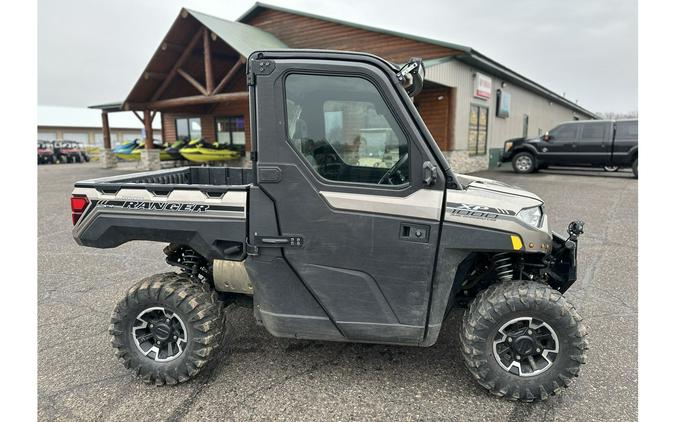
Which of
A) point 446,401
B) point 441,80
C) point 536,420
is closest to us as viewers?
point 536,420

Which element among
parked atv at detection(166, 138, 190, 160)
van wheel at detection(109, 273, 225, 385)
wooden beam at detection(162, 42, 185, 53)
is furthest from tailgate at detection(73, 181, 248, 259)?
parked atv at detection(166, 138, 190, 160)

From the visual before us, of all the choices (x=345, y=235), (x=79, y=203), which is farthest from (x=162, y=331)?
(x=345, y=235)

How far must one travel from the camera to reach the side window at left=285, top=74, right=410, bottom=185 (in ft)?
8.41

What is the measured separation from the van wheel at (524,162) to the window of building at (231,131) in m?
12.6

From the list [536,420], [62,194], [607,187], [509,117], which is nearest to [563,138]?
[607,187]

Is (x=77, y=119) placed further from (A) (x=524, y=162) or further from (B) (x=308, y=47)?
(A) (x=524, y=162)

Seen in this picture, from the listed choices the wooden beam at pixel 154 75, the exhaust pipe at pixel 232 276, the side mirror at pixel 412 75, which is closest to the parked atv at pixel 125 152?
the wooden beam at pixel 154 75

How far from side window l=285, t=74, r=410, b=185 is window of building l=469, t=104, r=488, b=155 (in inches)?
598

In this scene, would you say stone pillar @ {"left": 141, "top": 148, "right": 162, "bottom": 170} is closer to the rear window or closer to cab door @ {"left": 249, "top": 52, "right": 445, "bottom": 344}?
Result: the rear window

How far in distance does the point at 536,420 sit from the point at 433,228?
4.52 feet

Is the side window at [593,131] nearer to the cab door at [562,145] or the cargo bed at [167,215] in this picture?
the cab door at [562,145]

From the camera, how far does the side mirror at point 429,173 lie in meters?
2.46

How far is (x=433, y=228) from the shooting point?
2.56 meters

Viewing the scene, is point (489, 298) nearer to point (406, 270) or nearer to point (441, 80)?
point (406, 270)
